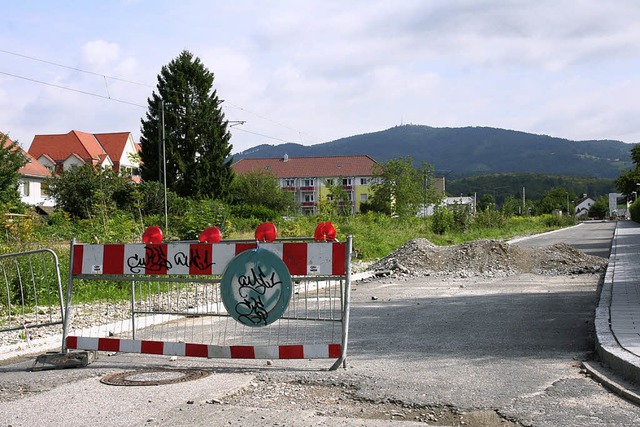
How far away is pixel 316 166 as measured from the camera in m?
130

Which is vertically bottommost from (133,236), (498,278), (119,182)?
(498,278)

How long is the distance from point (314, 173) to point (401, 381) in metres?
123

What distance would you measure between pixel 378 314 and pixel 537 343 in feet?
11.1

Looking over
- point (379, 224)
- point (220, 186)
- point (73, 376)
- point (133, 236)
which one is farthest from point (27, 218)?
point (220, 186)

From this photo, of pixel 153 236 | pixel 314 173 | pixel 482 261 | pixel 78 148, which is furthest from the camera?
pixel 314 173

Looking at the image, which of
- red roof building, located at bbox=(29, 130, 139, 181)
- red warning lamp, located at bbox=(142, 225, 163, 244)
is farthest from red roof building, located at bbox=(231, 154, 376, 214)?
red warning lamp, located at bbox=(142, 225, 163, 244)

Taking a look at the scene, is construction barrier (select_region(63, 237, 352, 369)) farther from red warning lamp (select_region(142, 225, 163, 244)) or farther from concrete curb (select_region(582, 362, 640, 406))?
concrete curb (select_region(582, 362, 640, 406))

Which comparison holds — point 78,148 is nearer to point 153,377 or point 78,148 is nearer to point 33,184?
point 33,184

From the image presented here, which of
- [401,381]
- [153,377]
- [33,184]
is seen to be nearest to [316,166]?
[33,184]

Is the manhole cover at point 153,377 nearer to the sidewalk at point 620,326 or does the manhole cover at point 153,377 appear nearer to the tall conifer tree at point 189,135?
the sidewalk at point 620,326

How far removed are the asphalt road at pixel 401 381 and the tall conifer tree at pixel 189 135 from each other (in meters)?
50.4

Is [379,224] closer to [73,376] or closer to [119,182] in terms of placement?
[119,182]

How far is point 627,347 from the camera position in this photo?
6.84 m

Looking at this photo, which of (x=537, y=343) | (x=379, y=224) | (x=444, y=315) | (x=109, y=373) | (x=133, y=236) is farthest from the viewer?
(x=379, y=224)
